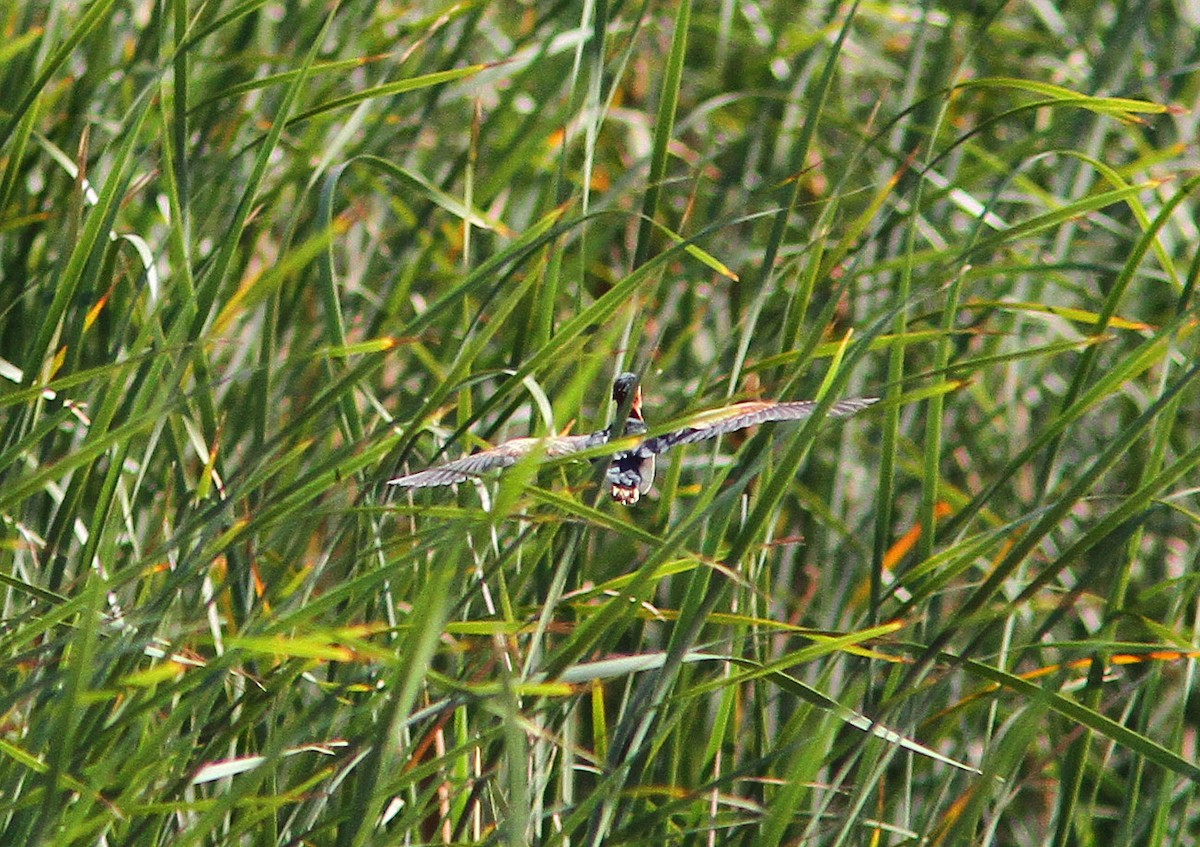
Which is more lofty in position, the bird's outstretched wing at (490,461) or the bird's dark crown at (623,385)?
the bird's dark crown at (623,385)

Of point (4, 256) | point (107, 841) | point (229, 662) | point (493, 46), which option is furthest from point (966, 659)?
point (493, 46)

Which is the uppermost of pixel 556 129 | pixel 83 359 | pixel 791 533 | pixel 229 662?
pixel 556 129

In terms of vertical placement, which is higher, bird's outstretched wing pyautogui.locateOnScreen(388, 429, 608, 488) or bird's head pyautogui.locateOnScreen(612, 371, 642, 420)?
bird's head pyautogui.locateOnScreen(612, 371, 642, 420)

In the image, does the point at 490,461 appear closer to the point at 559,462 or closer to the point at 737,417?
the point at 559,462

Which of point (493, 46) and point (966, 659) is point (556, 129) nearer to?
point (493, 46)

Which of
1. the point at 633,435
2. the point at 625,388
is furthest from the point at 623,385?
the point at 633,435
